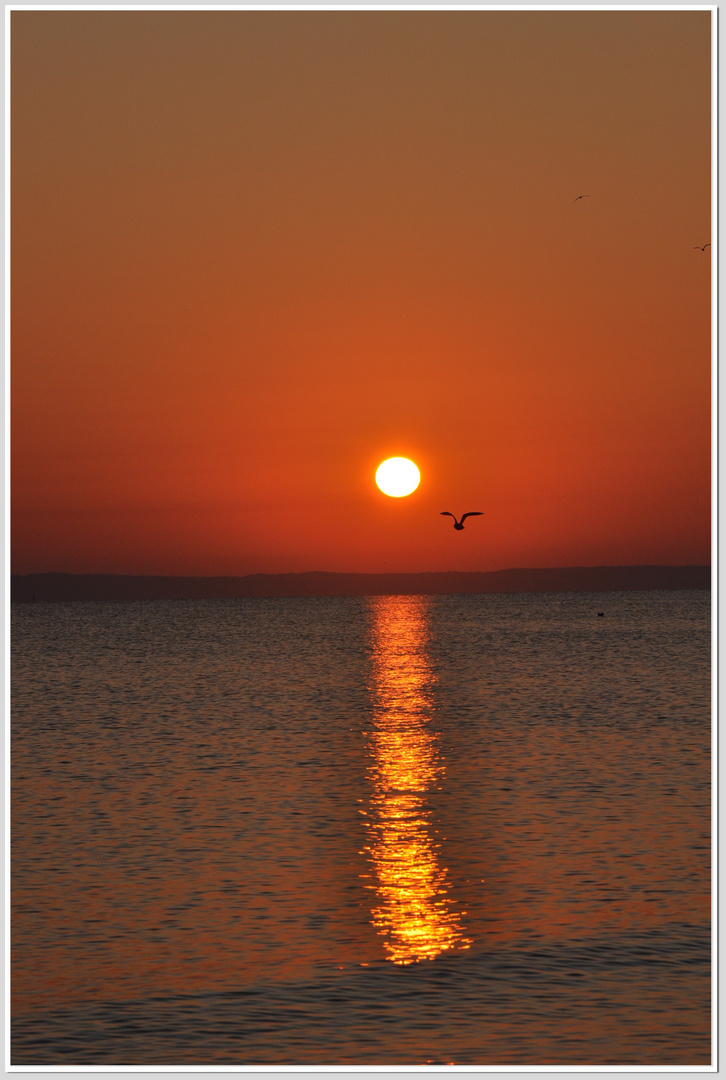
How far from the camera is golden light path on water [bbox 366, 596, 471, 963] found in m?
23.7

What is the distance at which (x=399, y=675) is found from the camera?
98812 mm

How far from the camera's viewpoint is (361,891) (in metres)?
26.6

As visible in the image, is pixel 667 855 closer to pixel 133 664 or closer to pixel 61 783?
pixel 61 783

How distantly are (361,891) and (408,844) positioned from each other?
493 cm

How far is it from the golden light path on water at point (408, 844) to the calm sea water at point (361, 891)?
0.11 meters

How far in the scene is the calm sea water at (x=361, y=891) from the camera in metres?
19.2

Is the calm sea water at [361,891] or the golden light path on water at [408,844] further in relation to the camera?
the golden light path on water at [408,844]

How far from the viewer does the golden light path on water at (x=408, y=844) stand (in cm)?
2370

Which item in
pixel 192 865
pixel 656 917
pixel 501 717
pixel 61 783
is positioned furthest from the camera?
pixel 501 717

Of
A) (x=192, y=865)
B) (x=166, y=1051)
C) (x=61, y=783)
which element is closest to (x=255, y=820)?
(x=192, y=865)

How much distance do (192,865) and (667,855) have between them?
35.3 feet

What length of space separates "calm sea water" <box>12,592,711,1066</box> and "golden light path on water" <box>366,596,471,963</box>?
11cm

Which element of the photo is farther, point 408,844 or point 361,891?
point 408,844

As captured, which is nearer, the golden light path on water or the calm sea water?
the calm sea water
